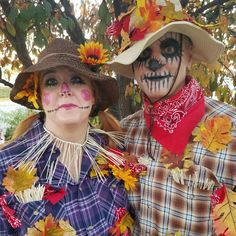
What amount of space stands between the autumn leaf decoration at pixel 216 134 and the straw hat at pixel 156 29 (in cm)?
34

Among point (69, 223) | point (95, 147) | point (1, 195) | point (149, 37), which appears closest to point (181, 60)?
point (149, 37)

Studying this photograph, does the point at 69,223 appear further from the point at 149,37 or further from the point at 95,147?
the point at 149,37

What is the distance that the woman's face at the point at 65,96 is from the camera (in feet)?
4.85

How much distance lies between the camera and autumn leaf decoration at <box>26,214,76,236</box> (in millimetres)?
1418

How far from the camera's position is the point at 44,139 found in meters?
1.56

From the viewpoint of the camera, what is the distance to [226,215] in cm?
142

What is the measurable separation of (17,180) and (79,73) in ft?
1.51

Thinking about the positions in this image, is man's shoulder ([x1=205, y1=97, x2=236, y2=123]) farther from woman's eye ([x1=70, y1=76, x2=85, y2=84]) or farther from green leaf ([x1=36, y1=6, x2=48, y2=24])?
green leaf ([x1=36, y1=6, x2=48, y2=24])

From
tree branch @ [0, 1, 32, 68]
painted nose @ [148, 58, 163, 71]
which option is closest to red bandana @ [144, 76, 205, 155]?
painted nose @ [148, 58, 163, 71]

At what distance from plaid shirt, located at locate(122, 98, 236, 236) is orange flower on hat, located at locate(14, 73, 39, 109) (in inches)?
19.3

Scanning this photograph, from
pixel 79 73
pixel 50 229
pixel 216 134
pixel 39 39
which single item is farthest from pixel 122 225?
pixel 39 39

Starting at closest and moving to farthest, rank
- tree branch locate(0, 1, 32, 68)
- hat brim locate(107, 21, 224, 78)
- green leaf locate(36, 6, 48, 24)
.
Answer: hat brim locate(107, 21, 224, 78) < green leaf locate(36, 6, 48, 24) < tree branch locate(0, 1, 32, 68)

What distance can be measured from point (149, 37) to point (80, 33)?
78 centimetres

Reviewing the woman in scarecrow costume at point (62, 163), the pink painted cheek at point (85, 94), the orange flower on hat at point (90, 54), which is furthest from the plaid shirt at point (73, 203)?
the orange flower on hat at point (90, 54)
